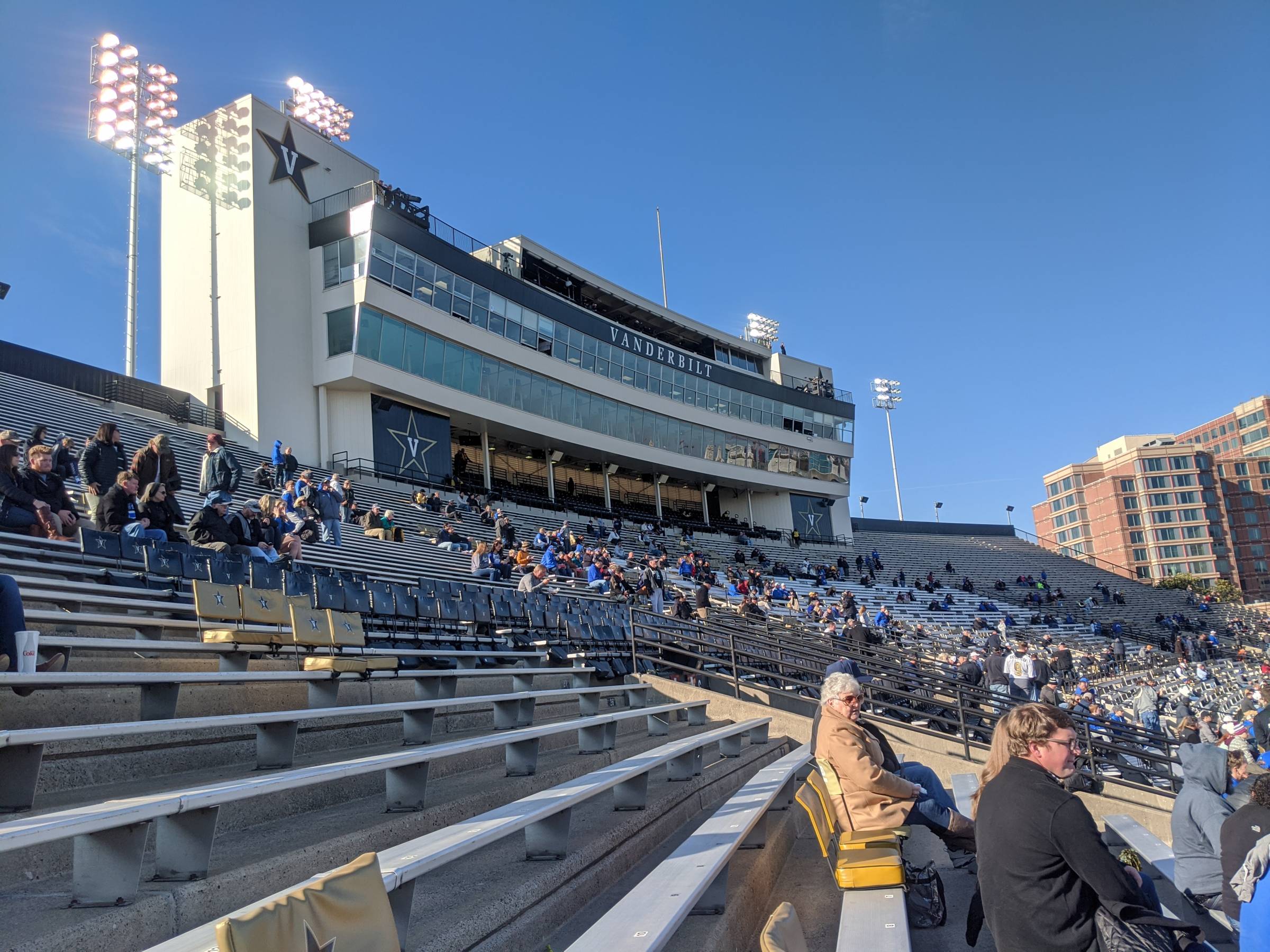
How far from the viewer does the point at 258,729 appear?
471cm

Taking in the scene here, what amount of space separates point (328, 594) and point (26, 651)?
15.0 ft

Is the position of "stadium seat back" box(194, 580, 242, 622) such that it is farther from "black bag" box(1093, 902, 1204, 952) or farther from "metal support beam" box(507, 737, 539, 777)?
"black bag" box(1093, 902, 1204, 952)

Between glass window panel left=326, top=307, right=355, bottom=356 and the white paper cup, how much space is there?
24.8 m

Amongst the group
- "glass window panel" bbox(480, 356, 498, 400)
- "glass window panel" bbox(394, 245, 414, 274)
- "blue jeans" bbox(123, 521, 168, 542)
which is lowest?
"blue jeans" bbox(123, 521, 168, 542)

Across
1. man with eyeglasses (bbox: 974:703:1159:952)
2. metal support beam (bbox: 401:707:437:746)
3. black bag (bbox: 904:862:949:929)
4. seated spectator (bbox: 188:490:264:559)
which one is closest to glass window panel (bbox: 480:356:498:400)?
seated spectator (bbox: 188:490:264:559)

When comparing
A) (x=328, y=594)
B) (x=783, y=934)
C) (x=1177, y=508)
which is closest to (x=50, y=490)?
(x=328, y=594)

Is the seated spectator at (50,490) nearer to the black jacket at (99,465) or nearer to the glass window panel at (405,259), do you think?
the black jacket at (99,465)

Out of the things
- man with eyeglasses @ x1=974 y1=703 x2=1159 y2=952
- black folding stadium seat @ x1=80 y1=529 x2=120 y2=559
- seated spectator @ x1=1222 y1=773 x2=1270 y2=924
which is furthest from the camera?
black folding stadium seat @ x1=80 y1=529 x2=120 y2=559

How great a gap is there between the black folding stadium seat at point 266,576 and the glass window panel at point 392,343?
20826 mm

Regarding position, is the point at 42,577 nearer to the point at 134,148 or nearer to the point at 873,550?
the point at 134,148

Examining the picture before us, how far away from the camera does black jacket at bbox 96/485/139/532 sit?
8.27 meters

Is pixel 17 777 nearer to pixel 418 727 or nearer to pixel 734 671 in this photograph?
pixel 418 727

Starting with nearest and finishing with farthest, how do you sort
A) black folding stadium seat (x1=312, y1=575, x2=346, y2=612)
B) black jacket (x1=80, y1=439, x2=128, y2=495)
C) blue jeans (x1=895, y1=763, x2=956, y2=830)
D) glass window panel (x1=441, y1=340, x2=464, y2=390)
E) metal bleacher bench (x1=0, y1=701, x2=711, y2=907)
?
metal bleacher bench (x1=0, y1=701, x2=711, y2=907) → blue jeans (x1=895, y1=763, x2=956, y2=830) → black folding stadium seat (x1=312, y1=575, x2=346, y2=612) → black jacket (x1=80, y1=439, x2=128, y2=495) → glass window panel (x1=441, y1=340, x2=464, y2=390)

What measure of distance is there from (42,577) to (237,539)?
2.56m
